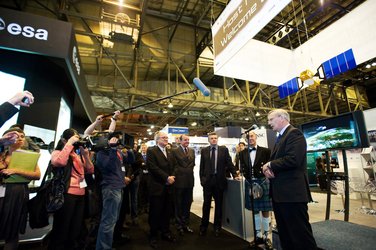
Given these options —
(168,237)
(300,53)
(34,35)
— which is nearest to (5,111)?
(34,35)

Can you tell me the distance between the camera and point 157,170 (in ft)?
9.99

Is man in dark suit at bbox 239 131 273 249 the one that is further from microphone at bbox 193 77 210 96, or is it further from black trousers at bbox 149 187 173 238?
black trousers at bbox 149 187 173 238

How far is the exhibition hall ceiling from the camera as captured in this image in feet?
17.5

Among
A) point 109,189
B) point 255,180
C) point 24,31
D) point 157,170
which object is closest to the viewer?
point 109,189

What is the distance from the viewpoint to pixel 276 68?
4297 mm

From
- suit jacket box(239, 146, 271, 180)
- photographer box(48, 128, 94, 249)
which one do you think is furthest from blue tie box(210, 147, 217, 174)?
photographer box(48, 128, 94, 249)

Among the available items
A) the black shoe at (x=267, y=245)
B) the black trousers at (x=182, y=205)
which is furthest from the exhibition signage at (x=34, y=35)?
the black shoe at (x=267, y=245)

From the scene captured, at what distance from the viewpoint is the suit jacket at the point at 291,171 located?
1.81 m

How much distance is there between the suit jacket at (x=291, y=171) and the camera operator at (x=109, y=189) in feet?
5.50

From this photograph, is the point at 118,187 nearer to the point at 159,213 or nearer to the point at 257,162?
the point at 159,213

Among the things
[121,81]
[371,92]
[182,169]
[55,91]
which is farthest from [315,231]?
[371,92]

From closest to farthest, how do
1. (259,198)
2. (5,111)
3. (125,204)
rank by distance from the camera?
1. (5,111)
2. (259,198)
3. (125,204)

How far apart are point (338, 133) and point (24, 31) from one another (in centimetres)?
433

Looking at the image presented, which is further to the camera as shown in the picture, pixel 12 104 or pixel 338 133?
pixel 338 133
